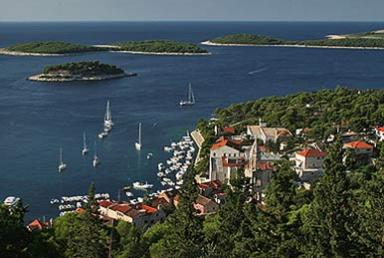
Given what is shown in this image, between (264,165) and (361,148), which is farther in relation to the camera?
(361,148)

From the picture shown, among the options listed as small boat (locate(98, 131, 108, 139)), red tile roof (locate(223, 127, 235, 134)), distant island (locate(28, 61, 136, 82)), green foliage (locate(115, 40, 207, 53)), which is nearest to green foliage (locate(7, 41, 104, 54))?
green foliage (locate(115, 40, 207, 53))

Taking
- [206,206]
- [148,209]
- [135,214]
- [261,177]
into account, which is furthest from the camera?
[261,177]

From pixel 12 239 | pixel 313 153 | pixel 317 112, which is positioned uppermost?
pixel 12 239

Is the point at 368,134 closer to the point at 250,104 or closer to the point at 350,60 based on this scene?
the point at 250,104

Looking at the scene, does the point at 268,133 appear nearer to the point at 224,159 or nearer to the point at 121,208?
the point at 224,159

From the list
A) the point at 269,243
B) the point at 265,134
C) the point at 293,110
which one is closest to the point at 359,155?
the point at 265,134

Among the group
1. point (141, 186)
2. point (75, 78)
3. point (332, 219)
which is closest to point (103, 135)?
point (141, 186)

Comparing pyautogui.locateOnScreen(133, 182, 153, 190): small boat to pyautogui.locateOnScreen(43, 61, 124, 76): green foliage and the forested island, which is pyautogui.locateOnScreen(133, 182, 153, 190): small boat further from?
pyautogui.locateOnScreen(43, 61, 124, 76): green foliage

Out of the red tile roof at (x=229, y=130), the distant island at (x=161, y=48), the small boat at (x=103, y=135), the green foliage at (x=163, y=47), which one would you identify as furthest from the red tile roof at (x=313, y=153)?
the green foliage at (x=163, y=47)
